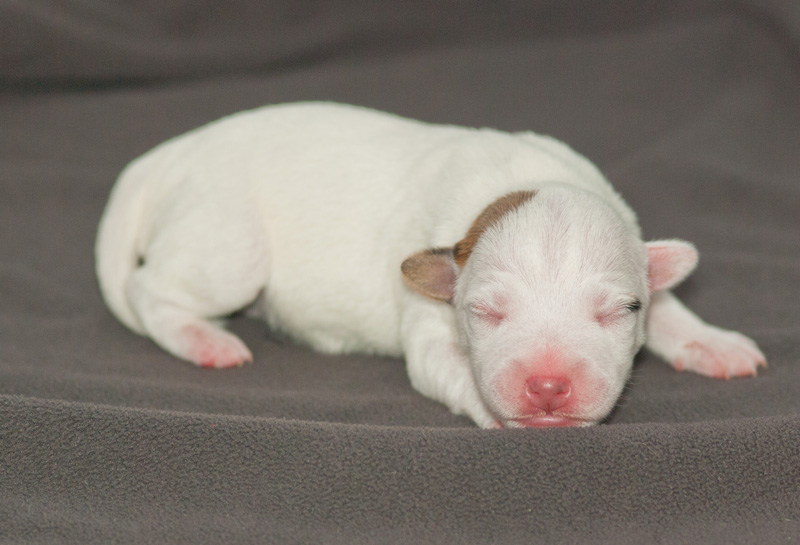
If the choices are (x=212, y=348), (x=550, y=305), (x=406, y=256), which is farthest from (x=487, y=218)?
(x=212, y=348)

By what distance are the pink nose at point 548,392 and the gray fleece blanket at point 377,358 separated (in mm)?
110

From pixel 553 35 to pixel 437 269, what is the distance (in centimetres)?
285

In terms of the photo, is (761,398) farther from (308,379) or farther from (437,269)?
(308,379)

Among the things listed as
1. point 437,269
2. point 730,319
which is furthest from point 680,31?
Result: point 437,269

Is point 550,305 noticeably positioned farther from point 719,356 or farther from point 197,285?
point 197,285

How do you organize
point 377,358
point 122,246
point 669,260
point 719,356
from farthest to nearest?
1. point 122,246
2. point 377,358
3. point 719,356
4. point 669,260

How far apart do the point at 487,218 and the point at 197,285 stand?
1.24 meters

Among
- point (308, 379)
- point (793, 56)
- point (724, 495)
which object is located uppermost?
point (793, 56)

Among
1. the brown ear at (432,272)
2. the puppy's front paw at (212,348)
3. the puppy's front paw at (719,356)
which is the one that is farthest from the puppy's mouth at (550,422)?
the puppy's front paw at (212,348)

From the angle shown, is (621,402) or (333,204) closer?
(621,402)

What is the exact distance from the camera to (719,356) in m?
3.21

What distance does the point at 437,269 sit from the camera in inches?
111

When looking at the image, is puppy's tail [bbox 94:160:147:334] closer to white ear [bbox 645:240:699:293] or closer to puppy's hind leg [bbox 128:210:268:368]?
puppy's hind leg [bbox 128:210:268:368]

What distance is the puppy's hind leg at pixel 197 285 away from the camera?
3410 millimetres
